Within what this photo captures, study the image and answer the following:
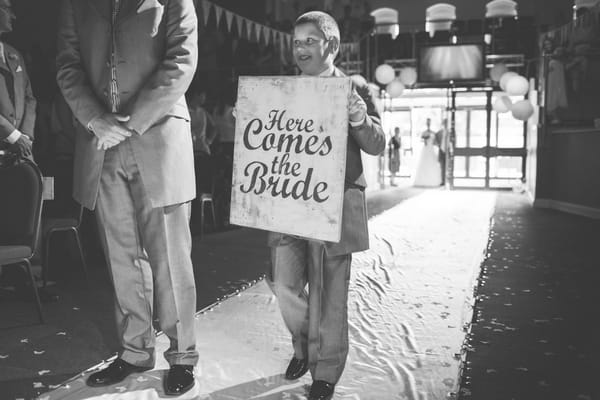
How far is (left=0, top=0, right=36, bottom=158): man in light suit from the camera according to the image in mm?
3427

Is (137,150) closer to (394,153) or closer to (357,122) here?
(357,122)

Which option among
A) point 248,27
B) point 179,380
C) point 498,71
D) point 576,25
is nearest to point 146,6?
point 179,380

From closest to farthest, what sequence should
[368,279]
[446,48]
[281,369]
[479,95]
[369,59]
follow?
1. [281,369]
2. [368,279]
3. [446,48]
4. [369,59]
5. [479,95]

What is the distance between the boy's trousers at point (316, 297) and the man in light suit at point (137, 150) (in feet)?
1.18

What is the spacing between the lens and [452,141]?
1229 centimetres

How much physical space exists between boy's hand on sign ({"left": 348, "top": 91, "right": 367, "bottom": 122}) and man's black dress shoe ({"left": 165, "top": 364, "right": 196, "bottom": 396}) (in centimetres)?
107

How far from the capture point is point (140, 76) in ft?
6.48

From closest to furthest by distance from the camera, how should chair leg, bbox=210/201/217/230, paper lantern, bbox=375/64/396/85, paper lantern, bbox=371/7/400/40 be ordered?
chair leg, bbox=210/201/217/230, paper lantern, bbox=375/64/396/85, paper lantern, bbox=371/7/400/40

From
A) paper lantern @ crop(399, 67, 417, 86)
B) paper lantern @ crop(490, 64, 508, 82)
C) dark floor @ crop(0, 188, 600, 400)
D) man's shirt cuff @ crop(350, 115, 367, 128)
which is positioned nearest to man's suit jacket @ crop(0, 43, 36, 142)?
dark floor @ crop(0, 188, 600, 400)

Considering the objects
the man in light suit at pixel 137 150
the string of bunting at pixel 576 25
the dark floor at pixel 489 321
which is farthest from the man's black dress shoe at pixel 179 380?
the string of bunting at pixel 576 25

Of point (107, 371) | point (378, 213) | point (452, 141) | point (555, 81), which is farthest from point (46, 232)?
point (452, 141)

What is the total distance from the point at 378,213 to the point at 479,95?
764cm

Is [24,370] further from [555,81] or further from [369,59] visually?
[369,59]

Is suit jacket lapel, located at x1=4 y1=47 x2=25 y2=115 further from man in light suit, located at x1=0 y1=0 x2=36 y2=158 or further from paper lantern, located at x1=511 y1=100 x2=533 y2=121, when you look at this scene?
paper lantern, located at x1=511 y1=100 x2=533 y2=121
